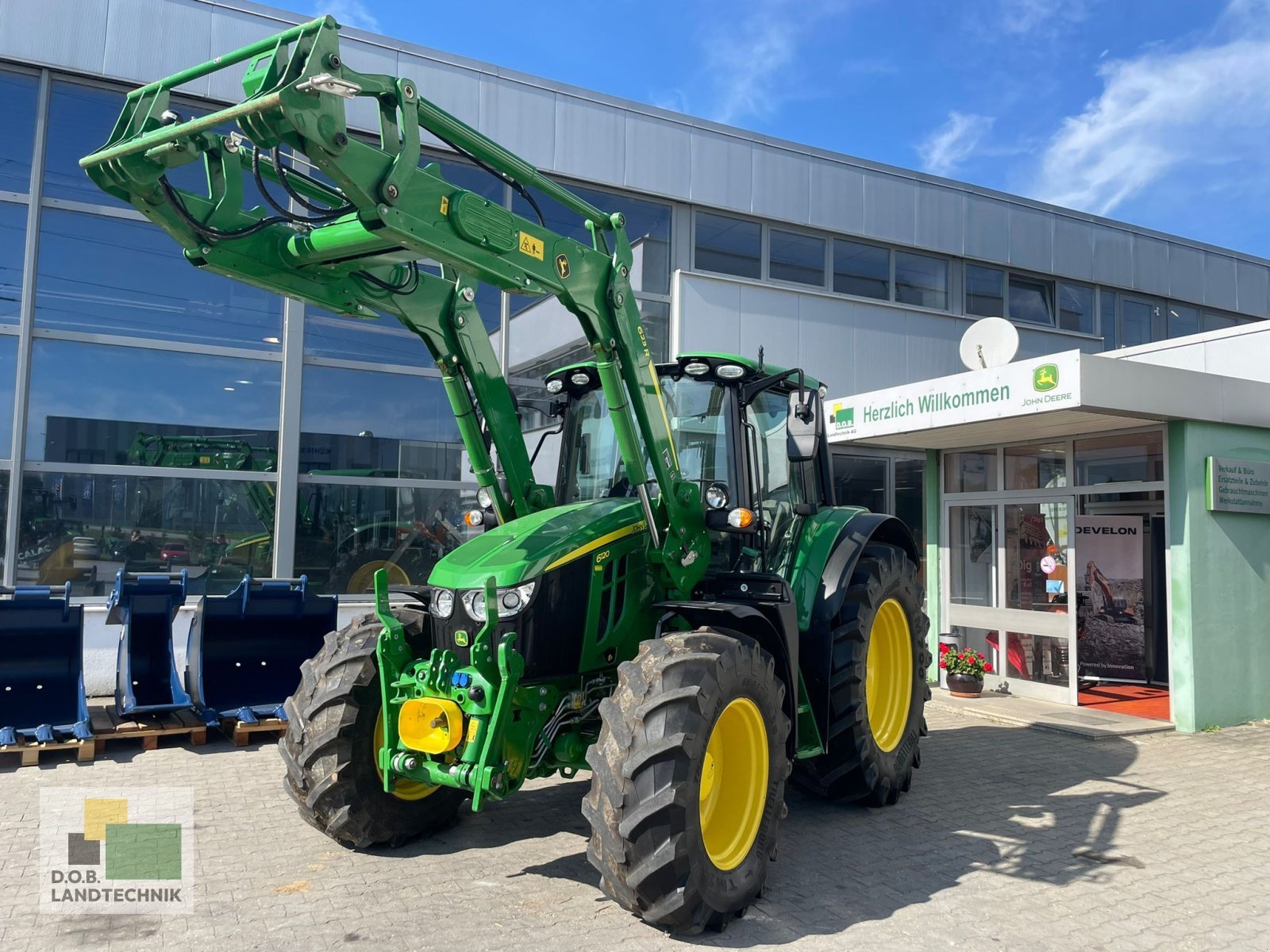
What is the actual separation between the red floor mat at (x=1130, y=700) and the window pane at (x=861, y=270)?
592cm

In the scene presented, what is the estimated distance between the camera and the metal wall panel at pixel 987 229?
14.2 metres

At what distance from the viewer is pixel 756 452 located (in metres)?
5.53

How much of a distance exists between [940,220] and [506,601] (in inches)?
456

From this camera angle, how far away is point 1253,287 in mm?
17625

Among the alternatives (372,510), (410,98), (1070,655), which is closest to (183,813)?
(410,98)

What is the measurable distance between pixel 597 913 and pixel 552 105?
9.59m

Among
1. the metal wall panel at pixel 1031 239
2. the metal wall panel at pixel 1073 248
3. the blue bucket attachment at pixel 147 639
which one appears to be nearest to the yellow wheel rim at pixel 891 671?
the blue bucket attachment at pixel 147 639

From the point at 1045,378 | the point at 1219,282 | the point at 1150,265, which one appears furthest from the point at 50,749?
the point at 1219,282

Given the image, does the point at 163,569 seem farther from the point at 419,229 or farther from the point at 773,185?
the point at 773,185

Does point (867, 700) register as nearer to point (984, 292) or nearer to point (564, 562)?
point (564, 562)

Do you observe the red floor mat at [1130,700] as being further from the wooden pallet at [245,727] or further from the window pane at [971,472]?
the wooden pallet at [245,727]

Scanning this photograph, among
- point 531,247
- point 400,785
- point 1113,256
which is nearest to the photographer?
point 531,247

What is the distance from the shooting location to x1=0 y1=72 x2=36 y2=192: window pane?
9484 mm

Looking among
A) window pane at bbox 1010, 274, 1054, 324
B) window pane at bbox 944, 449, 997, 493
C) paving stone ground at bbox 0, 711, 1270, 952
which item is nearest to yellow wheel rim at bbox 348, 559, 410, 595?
paving stone ground at bbox 0, 711, 1270, 952
